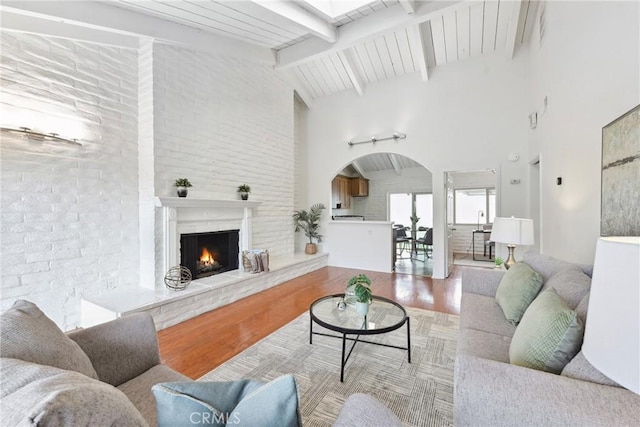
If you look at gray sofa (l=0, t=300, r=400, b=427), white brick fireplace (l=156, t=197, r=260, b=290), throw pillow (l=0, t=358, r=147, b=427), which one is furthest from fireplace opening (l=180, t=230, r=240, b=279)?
throw pillow (l=0, t=358, r=147, b=427)

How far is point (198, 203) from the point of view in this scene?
3.57 m

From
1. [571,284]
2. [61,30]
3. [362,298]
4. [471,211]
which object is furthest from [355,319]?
[471,211]

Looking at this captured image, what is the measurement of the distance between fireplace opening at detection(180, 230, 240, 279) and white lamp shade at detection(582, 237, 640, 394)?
3785mm

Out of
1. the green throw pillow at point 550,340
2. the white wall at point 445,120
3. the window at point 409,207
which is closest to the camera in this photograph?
the green throw pillow at point 550,340

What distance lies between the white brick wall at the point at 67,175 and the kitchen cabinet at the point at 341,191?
5483 millimetres

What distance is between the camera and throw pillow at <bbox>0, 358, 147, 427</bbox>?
50cm

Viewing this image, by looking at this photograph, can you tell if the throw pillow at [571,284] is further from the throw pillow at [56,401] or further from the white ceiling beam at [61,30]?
the white ceiling beam at [61,30]

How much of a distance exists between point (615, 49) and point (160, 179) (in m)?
4.20

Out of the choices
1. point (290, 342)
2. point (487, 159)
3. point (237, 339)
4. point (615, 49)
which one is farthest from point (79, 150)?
point (487, 159)

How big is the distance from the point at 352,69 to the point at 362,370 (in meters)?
4.97

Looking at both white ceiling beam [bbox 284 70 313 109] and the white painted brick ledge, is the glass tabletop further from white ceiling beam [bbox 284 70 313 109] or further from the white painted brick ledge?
white ceiling beam [bbox 284 70 313 109]

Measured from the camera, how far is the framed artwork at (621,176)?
1.48 m

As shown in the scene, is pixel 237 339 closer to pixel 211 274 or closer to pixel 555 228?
pixel 211 274

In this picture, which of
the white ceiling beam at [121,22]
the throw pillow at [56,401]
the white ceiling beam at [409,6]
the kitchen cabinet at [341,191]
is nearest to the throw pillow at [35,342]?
the throw pillow at [56,401]
